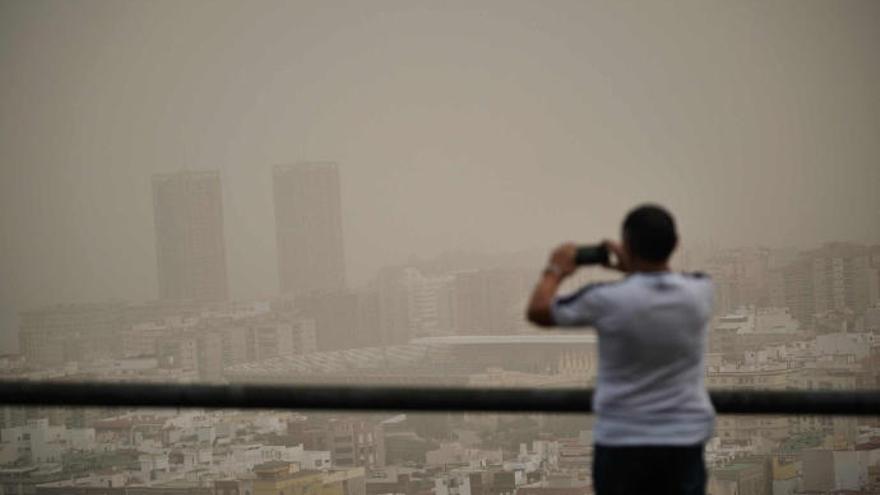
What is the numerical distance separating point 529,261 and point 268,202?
37.3ft

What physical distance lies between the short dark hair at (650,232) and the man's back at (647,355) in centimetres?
5

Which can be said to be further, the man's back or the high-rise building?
the high-rise building

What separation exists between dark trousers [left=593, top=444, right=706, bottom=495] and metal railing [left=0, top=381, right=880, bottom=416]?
36 cm

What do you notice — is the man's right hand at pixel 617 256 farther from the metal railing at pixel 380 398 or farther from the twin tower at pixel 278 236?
the twin tower at pixel 278 236

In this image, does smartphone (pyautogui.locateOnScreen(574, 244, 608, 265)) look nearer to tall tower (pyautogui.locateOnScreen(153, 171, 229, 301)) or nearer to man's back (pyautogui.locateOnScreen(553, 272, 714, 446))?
man's back (pyautogui.locateOnScreen(553, 272, 714, 446))

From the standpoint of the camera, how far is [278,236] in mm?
49469

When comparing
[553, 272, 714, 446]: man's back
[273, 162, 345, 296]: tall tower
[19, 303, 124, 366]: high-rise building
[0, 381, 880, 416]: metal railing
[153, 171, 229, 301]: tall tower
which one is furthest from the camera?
[153, 171, 229, 301]: tall tower

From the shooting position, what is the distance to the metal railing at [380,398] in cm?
283

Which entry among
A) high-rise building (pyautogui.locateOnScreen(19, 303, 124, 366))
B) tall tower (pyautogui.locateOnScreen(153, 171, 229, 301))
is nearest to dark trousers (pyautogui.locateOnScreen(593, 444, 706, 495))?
high-rise building (pyautogui.locateOnScreen(19, 303, 124, 366))

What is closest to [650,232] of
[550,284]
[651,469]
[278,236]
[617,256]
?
[617,256]

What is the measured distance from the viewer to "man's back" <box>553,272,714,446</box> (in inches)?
94.9

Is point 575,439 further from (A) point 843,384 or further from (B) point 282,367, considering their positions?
(B) point 282,367

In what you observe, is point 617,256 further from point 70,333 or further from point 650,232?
point 70,333

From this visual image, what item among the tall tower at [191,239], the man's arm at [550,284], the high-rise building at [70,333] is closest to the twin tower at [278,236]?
the tall tower at [191,239]
